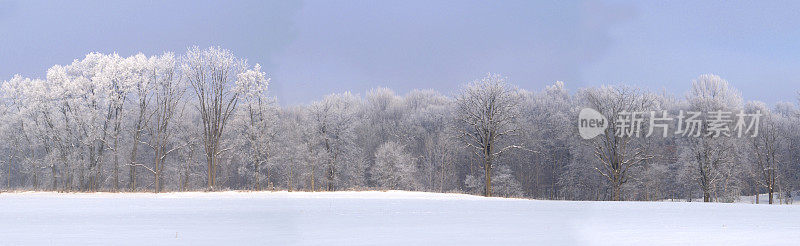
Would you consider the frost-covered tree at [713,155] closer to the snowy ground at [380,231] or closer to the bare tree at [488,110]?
the bare tree at [488,110]

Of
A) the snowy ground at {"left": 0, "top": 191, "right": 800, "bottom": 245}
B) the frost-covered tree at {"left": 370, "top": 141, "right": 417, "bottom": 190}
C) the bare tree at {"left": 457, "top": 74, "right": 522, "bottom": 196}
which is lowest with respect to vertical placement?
the frost-covered tree at {"left": 370, "top": 141, "right": 417, "bottom": 190}

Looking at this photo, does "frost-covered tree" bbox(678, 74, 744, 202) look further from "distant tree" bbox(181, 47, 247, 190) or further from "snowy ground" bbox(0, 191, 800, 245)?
"distant tree" bbox(181, 47, 247, 190)

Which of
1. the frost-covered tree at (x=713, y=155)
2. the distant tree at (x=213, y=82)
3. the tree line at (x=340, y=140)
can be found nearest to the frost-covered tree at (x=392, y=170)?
the tree line at (x=340, y=140)

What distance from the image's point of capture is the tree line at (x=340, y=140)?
3891 centimetres

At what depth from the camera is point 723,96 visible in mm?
51250

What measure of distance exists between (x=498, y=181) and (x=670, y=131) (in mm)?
19566

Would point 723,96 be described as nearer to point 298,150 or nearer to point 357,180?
point 357,180

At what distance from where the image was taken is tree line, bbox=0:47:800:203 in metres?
38.9

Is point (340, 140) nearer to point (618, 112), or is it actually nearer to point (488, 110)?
point (488, 110)

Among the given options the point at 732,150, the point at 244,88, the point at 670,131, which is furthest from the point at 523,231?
the point at 670,131

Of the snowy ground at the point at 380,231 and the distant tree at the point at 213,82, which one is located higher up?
the distant tree at the point at 213,82

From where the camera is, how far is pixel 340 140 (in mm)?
54594

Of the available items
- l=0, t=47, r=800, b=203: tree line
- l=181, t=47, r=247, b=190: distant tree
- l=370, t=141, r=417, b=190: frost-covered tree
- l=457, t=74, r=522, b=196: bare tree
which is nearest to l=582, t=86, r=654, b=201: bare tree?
l=0, t=47, r=800, b=203: tree line

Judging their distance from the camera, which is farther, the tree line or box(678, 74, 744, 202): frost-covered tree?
box(678, 74, 744, 202): frost-covered tree
